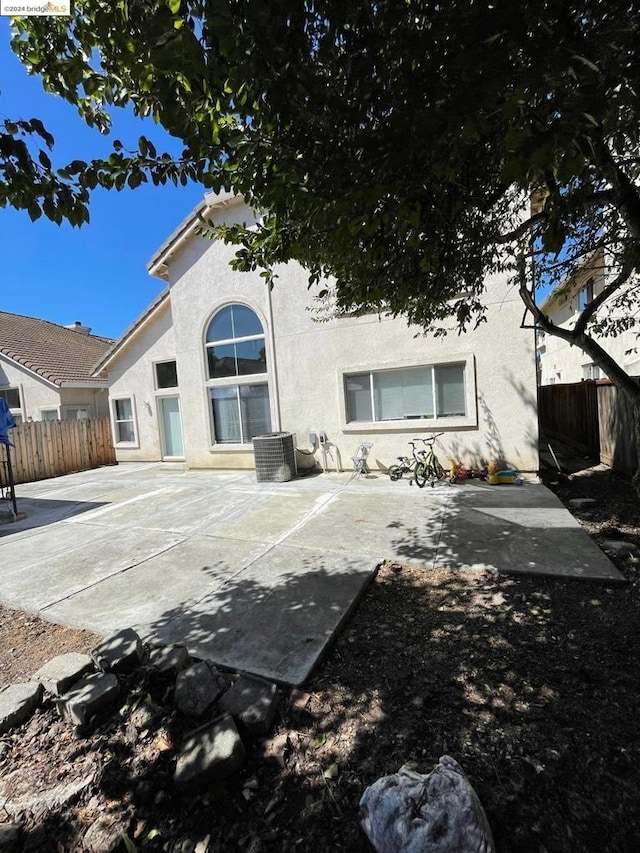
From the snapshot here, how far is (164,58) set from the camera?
1748 mm

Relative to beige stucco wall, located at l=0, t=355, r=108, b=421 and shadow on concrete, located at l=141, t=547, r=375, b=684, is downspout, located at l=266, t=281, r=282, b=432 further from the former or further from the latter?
beige stucco wall, located at l=0, t=355, r=108, b=421

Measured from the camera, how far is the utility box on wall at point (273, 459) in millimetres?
8953

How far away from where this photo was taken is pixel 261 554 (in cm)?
475

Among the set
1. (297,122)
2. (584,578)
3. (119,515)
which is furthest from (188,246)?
(584,578)

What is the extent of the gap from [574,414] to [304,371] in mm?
7919

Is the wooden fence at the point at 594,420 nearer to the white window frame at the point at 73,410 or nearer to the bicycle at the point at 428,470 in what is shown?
the bicycle at the point at 428,470

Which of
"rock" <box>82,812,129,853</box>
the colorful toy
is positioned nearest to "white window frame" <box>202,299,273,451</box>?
the colorful toy

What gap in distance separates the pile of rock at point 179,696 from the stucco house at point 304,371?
6.81m

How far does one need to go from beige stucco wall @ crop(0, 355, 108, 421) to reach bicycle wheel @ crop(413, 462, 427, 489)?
46.4 feet

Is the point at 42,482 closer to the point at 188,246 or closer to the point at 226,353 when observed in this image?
the point at 226,353

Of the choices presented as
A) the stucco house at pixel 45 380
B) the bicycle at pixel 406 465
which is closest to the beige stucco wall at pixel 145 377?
the stucco house at pixel 45 380

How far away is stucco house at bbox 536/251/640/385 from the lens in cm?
907

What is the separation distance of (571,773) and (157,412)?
13.3m

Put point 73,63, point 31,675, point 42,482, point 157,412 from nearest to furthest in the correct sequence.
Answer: point 73,63
point 31,675
point 42,482
point 157,412
